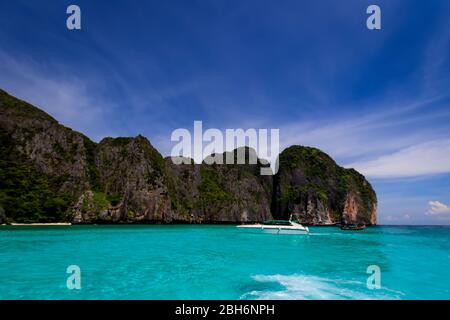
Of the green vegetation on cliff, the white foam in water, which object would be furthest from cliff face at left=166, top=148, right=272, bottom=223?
the white foam in water

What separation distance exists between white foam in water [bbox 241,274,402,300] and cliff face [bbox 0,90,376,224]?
8939 cm

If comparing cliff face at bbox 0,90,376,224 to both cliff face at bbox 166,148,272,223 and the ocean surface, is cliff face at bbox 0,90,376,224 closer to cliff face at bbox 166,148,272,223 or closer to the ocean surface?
cliff face at bbox 166,148,272,223

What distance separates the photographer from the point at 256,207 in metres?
151

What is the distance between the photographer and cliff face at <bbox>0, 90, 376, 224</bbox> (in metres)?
94.4

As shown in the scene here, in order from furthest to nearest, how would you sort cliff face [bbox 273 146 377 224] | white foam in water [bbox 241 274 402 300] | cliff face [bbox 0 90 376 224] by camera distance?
1. cliff face [bbox 273 146 377 224]
2. cliff face [bbox 0 90 376 224]
3. white foam in water [bbox 241 274 402 300]

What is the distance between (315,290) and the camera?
42.9 ft

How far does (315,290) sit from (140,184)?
104 m

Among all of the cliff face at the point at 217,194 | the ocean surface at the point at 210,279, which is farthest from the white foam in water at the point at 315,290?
the cliff face at the point at 217,194

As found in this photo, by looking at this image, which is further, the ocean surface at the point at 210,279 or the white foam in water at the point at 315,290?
the ocean surface at the point at 210,279

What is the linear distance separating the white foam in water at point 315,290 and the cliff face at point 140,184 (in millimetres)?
89389

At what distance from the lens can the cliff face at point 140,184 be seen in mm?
94438

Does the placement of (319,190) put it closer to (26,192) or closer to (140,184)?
(140,184)

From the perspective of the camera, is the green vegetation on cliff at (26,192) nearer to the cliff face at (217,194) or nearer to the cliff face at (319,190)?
the cliff face at (217,194)
